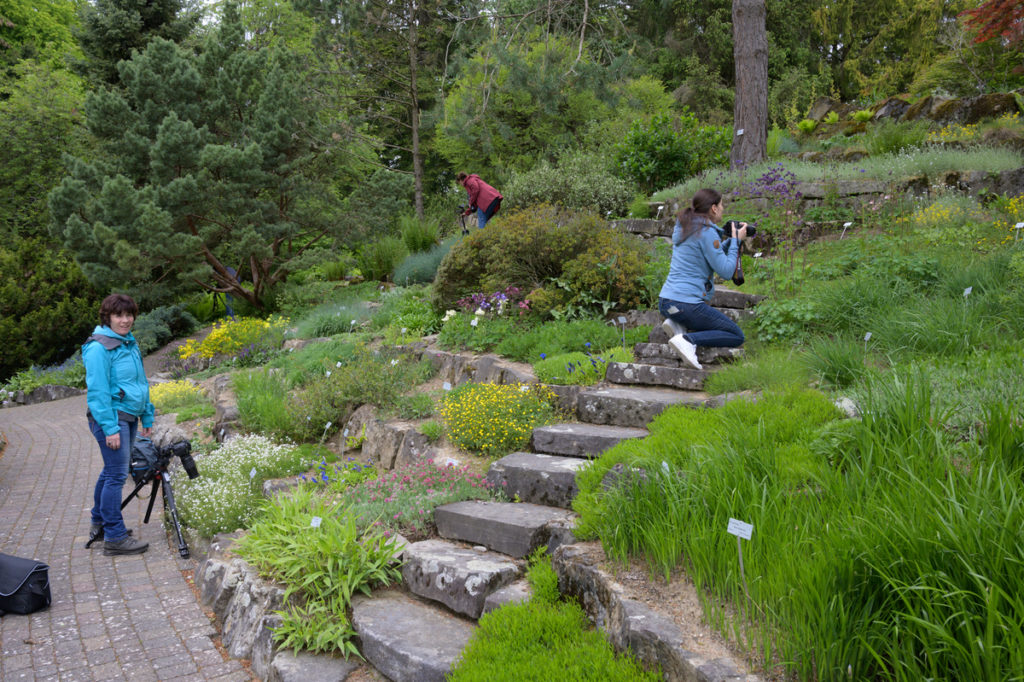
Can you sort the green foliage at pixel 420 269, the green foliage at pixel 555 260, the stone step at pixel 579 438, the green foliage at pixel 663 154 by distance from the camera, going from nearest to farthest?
the stone step at pixel 579 438, the green foliage at pixel 555 260, the green foliage at pixel 663 154, the green foliage at pixel 420 269

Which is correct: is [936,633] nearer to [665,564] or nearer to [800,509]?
[800,509]

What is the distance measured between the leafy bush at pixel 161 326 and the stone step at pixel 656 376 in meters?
12.7

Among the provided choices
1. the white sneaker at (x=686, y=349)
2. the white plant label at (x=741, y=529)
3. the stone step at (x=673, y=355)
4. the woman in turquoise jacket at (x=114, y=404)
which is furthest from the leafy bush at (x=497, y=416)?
the white plant label at (x=741, y=529)

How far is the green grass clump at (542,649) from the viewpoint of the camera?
268 centimetres

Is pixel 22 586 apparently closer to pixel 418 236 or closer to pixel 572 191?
pixel 572 191

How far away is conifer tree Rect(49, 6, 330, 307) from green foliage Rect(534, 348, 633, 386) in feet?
34.7

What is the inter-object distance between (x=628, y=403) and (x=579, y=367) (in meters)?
0.96

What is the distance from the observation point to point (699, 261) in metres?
5.73

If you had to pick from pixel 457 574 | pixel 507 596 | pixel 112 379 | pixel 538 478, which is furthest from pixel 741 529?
pixel 112 379

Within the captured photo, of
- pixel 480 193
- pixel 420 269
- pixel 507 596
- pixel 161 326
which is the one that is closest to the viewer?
pixel 507 596

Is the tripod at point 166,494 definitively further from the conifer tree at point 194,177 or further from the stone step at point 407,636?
the conifer tree at point 194,177

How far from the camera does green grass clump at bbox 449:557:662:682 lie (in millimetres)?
2682

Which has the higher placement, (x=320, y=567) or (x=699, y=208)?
(x=699, y=208)

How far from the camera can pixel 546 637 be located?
299 cm
